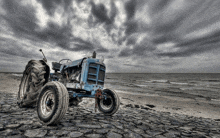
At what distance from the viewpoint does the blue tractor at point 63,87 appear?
101 inches

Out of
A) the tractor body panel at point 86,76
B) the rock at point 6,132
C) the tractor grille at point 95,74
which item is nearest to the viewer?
the rock at point 6,132

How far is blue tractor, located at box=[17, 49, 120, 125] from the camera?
2.56 metres

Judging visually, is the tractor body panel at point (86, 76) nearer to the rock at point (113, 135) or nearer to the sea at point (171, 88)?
the rock at point (113, 135)

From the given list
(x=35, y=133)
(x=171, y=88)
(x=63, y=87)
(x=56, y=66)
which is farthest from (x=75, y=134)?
(x=171, y=88)

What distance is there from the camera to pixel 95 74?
3.80 metres

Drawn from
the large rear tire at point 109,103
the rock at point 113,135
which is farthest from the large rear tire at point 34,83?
the rock at point 113,135

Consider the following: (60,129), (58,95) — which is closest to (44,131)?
(60,129)

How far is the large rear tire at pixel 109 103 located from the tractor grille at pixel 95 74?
22.5 inches

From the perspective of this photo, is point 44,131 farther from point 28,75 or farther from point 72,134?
point 28,75

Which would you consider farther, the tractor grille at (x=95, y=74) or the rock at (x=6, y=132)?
the tractor grille at (x=95, y=74)

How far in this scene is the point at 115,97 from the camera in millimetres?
4020

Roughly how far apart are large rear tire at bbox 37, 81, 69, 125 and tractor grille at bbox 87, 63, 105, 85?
1127mm

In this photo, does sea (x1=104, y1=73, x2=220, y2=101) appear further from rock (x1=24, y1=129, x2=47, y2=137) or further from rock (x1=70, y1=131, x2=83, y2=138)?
rock (x1=24, y1=129, x2=47, y2=137)

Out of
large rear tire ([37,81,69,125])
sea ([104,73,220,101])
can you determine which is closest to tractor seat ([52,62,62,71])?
large rear tire ([37,81,69,125])
